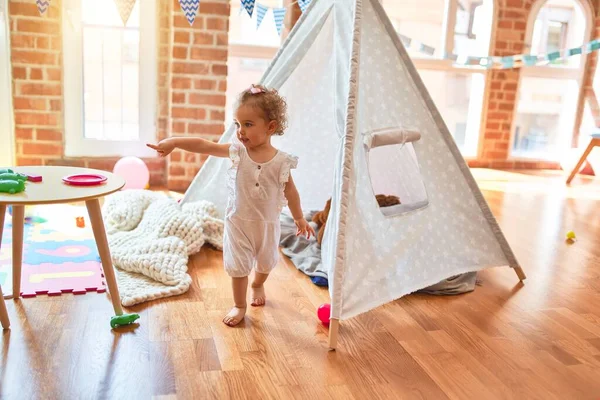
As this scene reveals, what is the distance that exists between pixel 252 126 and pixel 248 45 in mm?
2657

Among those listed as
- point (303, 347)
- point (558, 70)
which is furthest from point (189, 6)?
point (558, 70)

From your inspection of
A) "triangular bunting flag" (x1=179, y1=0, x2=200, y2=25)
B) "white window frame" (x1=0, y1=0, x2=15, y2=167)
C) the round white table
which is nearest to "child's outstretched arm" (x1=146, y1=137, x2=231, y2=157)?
the round white table

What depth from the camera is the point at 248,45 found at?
4.26 m

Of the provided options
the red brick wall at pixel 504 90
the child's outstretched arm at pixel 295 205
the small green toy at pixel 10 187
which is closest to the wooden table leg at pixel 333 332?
the child's outstretched arm at pixel 295 205

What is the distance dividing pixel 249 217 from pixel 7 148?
213 cm

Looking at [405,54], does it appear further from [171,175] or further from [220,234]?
[171,175]

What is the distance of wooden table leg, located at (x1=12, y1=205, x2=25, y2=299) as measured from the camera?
190 cm

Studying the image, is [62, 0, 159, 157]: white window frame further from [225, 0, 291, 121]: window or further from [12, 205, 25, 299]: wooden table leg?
[12, 205, 25, 299]: wooden table leg

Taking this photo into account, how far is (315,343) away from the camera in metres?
1.79

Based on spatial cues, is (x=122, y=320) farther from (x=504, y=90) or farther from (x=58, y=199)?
(x=504, y=90)

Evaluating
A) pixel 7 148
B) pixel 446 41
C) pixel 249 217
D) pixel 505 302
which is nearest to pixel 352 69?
pixel 249 217

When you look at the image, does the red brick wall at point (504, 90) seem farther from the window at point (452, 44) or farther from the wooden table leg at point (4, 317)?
the wooden table leg at point (4, 317)

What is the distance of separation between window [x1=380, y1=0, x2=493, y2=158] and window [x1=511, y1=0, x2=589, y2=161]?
364 millimetres

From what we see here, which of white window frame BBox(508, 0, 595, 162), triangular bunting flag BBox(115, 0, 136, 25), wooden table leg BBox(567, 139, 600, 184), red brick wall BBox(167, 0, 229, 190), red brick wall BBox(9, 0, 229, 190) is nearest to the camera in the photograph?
triangular bunting flag BBox(115, 0, 136, 25)
